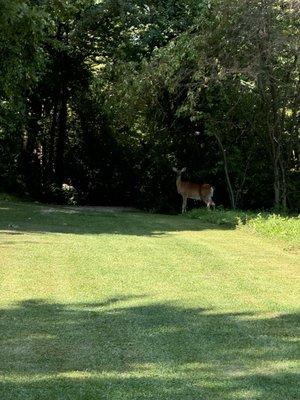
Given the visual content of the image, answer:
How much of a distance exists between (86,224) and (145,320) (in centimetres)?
798

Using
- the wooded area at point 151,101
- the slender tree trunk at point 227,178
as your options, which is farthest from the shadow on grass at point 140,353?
the slender tree trunk at point 227,178

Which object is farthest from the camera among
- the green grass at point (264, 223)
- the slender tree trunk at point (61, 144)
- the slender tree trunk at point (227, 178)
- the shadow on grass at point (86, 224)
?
the slender tree trunk at point (61, 144)

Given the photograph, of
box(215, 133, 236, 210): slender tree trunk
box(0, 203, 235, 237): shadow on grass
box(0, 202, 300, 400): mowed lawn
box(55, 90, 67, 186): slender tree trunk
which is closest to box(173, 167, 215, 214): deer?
box(215, 133, 236, 210): slender tree trunk

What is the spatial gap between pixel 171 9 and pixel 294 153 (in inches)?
225

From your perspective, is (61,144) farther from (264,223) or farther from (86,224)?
(264,223)

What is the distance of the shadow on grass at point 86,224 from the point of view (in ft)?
41.5

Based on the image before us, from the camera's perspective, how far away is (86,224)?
13.8m

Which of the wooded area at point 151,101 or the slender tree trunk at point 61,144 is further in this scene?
the slender tree trunk at point 61,144

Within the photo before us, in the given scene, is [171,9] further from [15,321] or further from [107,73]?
[15,321]

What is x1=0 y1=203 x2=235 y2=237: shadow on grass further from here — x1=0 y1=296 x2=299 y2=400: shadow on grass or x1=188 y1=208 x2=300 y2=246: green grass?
x1=0 y1=296 x2=299 y2=400: shadow on grass

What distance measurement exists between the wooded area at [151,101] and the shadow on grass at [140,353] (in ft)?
20.8

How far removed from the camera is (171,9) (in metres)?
19.3

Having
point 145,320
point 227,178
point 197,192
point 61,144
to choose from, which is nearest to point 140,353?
point 145,320

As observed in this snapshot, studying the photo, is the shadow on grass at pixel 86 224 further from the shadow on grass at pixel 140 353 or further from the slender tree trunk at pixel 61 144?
the slender tree trunk at pixel 61 144
